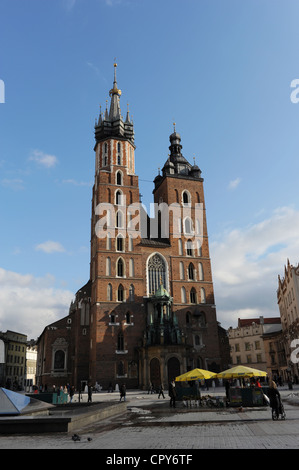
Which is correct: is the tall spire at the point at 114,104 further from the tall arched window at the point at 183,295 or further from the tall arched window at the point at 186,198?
the tall arched window at the point at 183,295

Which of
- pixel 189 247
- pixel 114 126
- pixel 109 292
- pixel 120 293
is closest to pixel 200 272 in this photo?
pixel 189 247

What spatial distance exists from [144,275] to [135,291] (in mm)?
2684

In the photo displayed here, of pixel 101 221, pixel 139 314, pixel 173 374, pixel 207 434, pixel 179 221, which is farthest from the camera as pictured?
pixel 179 221

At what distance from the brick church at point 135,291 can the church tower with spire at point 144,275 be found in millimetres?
117

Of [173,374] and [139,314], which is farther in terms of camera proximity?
[139,314]

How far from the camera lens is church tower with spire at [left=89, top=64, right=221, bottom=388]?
43.2m

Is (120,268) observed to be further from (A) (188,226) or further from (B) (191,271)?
(A) (188,226)

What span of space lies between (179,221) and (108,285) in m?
13.9

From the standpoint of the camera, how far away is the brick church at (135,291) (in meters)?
43.3

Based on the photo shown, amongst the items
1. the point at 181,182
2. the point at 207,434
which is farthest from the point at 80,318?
the point at 207,434

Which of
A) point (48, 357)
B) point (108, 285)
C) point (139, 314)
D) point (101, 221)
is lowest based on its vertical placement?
point (48, 357)

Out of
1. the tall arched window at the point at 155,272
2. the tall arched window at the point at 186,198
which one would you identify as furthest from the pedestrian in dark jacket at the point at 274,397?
the tall arched window at the point at 186,198

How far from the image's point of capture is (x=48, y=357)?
47.7 metres
